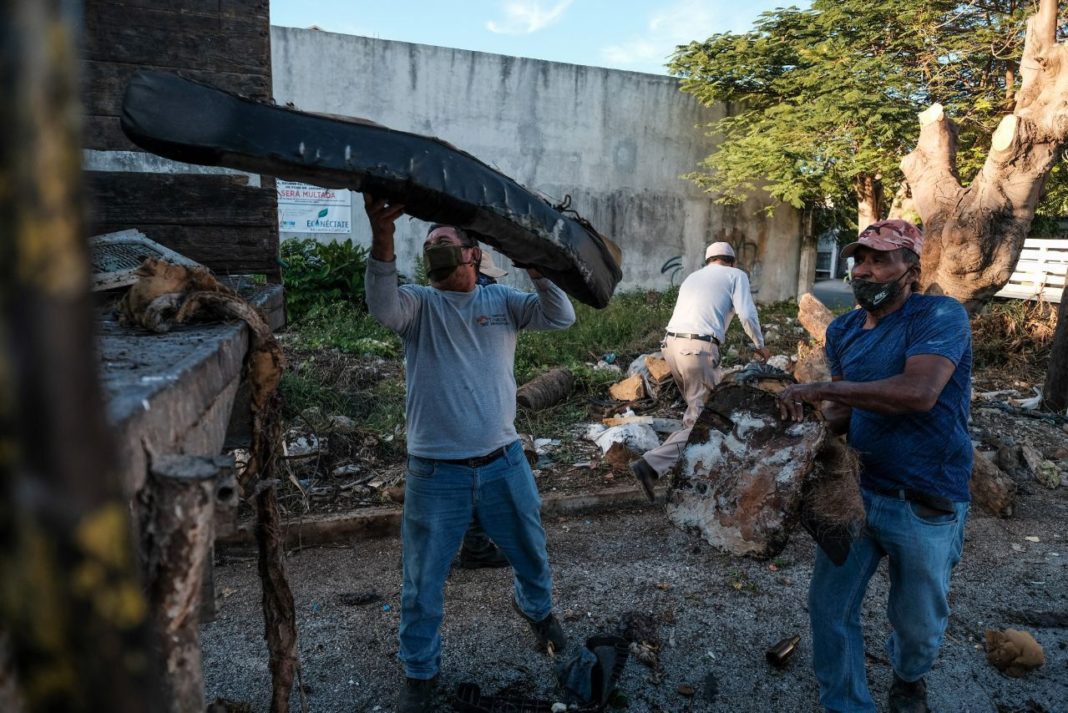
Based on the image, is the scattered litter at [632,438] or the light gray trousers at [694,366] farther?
the light gray trousers at [694,366]

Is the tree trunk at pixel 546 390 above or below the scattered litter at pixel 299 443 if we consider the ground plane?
above

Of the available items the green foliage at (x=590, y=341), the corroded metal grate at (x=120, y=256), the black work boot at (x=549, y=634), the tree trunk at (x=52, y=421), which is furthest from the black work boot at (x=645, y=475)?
the tree trunk at (x=52, y=421)

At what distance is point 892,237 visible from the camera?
271 cm

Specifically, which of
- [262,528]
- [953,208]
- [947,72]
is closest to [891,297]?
[262,528]

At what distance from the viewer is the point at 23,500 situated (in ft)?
1.31

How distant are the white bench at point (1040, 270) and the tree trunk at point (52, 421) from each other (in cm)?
1255

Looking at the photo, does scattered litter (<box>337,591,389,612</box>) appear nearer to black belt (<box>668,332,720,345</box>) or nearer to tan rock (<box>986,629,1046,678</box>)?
tan rock (<box>986,629,1046,678</box>)

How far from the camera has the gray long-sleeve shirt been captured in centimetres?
302

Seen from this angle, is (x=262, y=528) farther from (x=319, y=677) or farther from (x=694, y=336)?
(x=694, y=336)

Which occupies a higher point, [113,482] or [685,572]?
[113,482]

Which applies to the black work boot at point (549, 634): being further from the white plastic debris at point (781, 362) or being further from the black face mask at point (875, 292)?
the white plastic debris at point (781, 362)

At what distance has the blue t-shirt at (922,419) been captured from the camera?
2525 millimetres

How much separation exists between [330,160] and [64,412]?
147 centimetres

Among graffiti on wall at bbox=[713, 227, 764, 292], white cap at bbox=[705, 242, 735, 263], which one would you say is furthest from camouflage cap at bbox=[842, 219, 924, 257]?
graffiti on wall at bbox=[713, 227, 764, 292]
